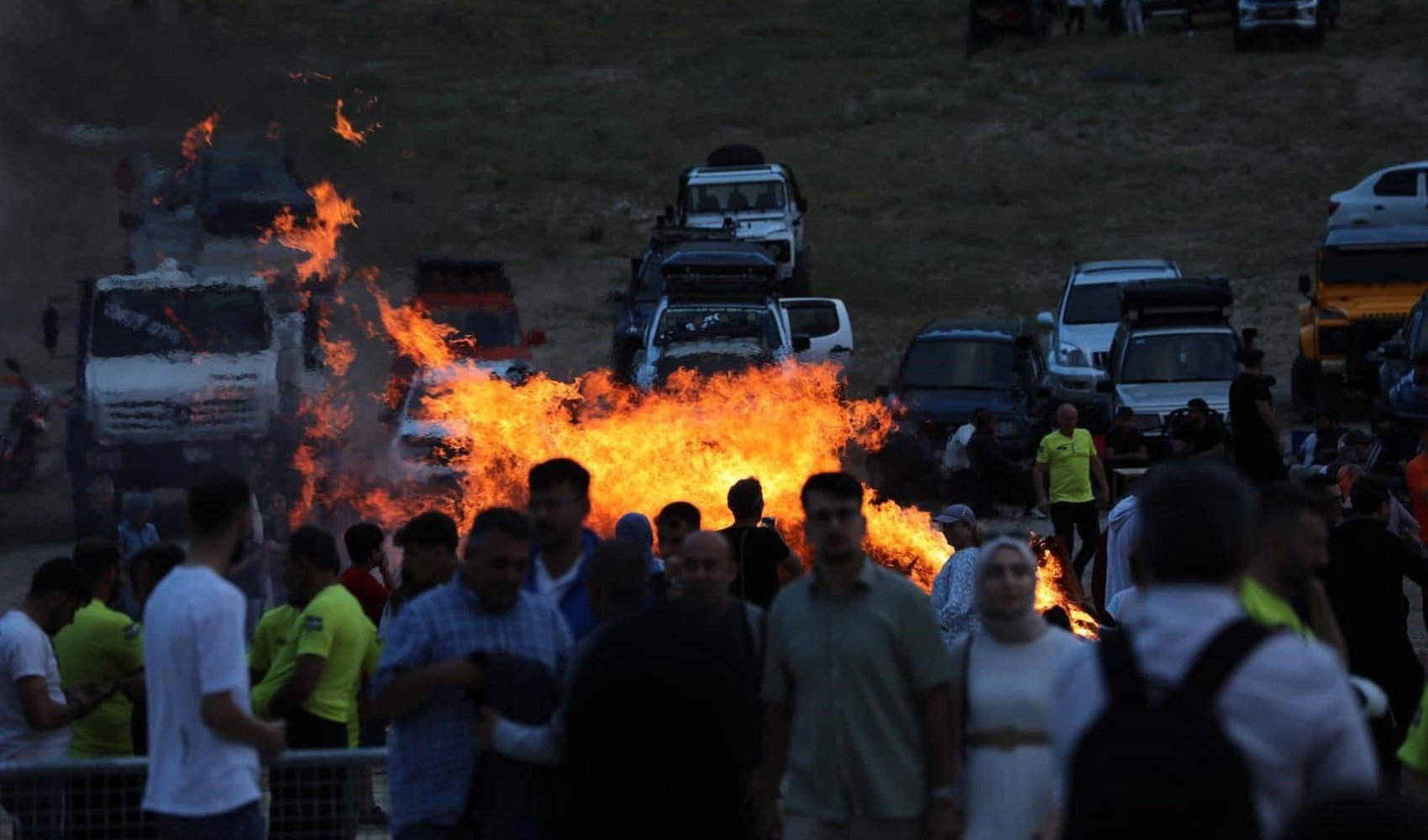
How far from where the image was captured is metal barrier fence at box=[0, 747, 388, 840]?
740cm

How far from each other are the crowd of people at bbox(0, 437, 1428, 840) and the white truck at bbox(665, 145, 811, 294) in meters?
22.7

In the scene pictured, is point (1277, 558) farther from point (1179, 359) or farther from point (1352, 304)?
point (1352, 304)

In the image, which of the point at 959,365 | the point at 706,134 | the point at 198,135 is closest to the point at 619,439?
the point at 959,365

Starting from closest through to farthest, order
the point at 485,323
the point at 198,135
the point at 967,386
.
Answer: the point at 967,386
the point at 485,323
the point at 198,135

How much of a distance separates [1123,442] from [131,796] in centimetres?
1575

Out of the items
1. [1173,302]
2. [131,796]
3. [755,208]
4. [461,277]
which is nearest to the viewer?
[131,796]

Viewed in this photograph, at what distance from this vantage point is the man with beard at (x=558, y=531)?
7090 mm

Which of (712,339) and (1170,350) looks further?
(1170,350)

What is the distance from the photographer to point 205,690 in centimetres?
612

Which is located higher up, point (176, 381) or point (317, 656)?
point (176, 381)

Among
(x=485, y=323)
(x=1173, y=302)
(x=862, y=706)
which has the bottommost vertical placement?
(x=862, y=706)

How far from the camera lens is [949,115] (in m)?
46.0

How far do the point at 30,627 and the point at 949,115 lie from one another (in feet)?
129

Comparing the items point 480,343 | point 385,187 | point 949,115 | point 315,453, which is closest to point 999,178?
point 949,115
